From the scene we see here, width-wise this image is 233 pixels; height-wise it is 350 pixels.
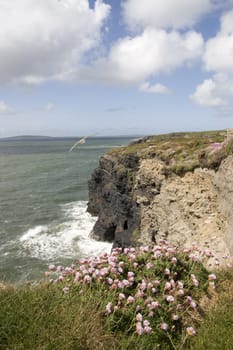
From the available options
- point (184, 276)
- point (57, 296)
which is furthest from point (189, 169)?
point (57, 296)

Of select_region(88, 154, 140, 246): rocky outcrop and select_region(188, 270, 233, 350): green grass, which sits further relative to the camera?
select_region(88, 154, 140, 246): rocky outcrop

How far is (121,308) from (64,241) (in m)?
31.3

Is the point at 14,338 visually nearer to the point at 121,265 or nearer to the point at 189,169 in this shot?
the point at 121,265

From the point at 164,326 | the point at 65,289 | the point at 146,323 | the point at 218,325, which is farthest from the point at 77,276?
the point at 218,325

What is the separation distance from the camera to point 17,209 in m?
48.5

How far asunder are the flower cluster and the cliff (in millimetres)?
2179

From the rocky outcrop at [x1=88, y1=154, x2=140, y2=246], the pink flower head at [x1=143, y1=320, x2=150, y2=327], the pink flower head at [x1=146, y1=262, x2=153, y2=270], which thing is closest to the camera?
the pink flower head at [x1=143, y1=320, x2=150, y2=327]

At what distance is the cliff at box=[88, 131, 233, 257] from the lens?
51.7ft

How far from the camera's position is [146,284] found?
574cm

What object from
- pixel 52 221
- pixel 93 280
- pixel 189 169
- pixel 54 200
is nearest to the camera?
pixel 93 280

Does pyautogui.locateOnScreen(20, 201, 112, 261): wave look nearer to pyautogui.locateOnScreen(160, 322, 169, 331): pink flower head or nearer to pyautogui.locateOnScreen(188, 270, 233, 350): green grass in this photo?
pyautogui.locateOnScreen(188, 270, 233, 350): green grass

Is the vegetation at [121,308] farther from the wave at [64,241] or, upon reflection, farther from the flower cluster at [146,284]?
the wave at [64,241]

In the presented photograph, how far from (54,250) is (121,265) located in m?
28.3

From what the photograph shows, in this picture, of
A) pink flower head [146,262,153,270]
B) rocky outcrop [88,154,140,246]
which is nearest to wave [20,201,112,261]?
rocky outcrop [88,154,140,246]
